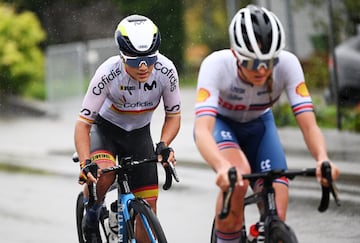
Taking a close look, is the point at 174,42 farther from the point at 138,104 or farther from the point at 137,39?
the point at 137,39

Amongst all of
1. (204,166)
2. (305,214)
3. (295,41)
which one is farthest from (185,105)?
(305,214)

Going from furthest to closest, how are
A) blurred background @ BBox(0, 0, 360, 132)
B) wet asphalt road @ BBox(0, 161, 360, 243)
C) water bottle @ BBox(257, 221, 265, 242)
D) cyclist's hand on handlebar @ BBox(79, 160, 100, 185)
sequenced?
blurred background @ BBox(0, 0, 360, 132) → wet asphalt road @ BBox(0, 161, 360, 243) → cyclist's hand on handlebar @ BBox(79, 160, 100, 185) → water bottle @ BBox(257, 221, 265, 242)

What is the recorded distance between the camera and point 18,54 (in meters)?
26.0

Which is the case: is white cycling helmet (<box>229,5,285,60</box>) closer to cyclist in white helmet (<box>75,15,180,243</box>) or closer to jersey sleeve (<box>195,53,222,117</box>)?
jersey sleeve (<box>195,53,222,117</box>)

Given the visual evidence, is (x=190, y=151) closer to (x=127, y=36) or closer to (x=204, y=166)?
(x=204, y=166)

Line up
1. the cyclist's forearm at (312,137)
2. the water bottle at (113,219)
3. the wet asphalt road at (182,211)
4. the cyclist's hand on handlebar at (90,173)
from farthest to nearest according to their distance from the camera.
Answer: the wet asphalt road at (182,211), the water bottle at (113,219), the cyclist's hand on handlebar at (90,173), the cyclist's forearm at (312,137)

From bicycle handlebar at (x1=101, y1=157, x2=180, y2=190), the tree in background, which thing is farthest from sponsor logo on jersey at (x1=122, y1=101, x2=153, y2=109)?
the tree in background

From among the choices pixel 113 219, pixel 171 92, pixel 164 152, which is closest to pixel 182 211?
pixel 113 219

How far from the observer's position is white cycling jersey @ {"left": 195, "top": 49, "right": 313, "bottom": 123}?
6.24 metres

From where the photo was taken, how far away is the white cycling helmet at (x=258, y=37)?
6.00 meters

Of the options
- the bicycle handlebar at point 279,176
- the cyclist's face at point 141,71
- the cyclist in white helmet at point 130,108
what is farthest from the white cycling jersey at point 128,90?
the bicycle handlebar at point 279,176

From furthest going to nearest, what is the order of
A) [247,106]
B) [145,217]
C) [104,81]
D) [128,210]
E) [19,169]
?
[19,169] < [104,81] < [128,210] < [145,217] < [247,106]

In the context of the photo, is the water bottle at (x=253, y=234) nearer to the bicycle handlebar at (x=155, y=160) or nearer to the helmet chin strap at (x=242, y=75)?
the bicycle handlebar at (x=155, y=160)

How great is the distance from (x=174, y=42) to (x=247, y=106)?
22.1 metres
